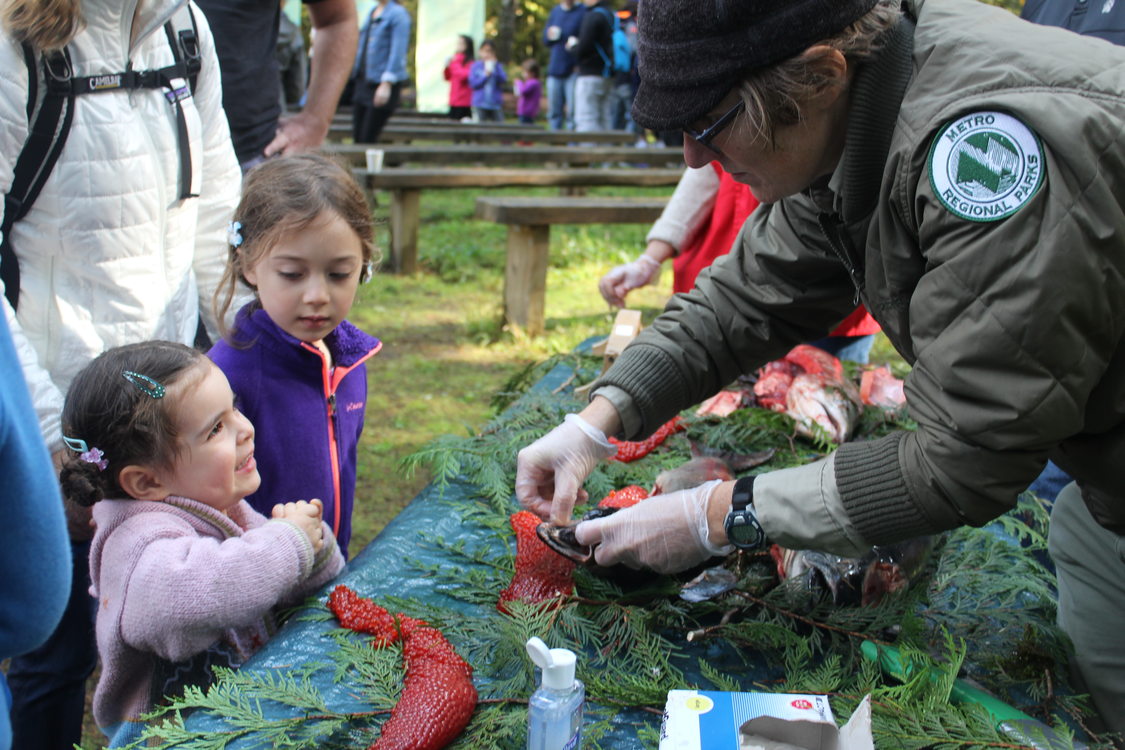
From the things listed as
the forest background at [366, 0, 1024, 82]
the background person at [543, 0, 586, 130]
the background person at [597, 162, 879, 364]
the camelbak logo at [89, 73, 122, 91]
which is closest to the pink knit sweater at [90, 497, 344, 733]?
the camelbak logo at [89, 73, 122, 91]

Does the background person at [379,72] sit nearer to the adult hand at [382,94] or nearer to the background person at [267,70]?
the adult hand at [382,94]

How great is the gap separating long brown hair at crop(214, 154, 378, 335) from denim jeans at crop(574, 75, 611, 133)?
10.8 metres

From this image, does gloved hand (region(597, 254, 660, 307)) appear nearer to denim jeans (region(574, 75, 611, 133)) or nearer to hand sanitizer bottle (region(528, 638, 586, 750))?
hand sanitizer bottle (region(528, 638, 586, 750))

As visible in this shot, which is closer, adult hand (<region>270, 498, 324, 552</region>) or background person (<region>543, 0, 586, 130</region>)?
adult hand (<region>270, 498, 324, 552</region>)

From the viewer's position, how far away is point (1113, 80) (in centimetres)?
128

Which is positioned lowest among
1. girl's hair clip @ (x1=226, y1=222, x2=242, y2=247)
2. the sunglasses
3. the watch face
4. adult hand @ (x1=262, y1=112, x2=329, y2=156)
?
the watch face

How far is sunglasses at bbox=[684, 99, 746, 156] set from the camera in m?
1.45

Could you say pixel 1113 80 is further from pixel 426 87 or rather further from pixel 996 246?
pixel 426 87

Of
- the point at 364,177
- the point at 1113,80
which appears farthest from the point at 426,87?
the point at 1113,80

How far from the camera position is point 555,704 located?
1.21 meters

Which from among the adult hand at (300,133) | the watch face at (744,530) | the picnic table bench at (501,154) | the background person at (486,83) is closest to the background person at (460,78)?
the background person at (486,83)

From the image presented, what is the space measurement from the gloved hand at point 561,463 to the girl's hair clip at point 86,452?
782 mm

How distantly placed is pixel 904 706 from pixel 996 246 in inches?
27.0

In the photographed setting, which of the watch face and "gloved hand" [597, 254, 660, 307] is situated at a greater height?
the watch face
